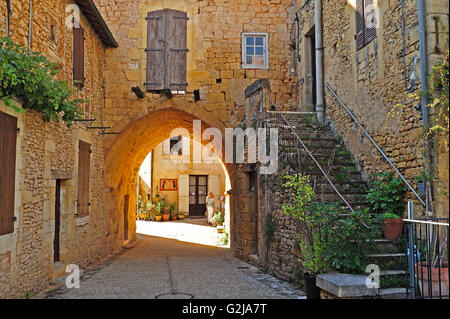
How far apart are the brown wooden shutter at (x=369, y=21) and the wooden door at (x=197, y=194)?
57.5 ft

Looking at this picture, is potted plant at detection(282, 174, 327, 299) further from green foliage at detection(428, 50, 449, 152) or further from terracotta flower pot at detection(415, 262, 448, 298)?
green foliage at detection(428, 50, 449, 152)

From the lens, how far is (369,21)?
7012 millimetres

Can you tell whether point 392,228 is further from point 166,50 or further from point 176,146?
point 176,146

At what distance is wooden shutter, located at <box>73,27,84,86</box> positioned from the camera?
321 inches

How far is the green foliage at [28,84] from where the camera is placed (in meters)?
4.69

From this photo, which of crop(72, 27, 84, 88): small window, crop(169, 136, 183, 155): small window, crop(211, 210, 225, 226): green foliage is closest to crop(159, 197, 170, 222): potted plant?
crop(169, 136, 183, 155): small window

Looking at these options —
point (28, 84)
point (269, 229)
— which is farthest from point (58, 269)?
point (269, 229)

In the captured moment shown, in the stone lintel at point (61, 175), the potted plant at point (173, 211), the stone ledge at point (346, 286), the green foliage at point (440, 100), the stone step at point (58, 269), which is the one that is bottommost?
the potted plant at point (173, 211)

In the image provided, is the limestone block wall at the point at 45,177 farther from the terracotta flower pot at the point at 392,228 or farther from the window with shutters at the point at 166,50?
the terracotta flower pot at the point at 392,228

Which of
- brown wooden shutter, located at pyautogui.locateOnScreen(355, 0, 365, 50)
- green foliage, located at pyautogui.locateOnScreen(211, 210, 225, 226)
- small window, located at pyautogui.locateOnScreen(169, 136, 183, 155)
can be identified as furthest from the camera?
small window, located at pyautogui.locateOnScreen(169, 136, 183, 155)

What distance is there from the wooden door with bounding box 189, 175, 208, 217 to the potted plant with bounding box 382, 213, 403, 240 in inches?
735

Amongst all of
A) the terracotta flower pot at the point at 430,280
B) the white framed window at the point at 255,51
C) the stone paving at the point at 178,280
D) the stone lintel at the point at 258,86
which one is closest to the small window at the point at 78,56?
the stone lintel at the point at 258,86
